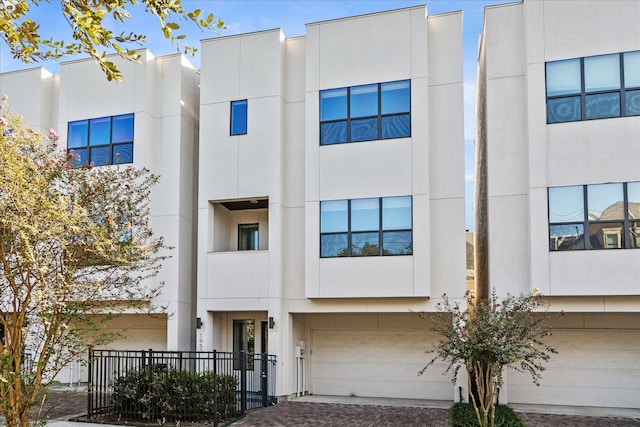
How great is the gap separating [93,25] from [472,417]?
10.4 m

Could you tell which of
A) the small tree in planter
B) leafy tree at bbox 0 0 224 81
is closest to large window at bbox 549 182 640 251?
the small tree in planter

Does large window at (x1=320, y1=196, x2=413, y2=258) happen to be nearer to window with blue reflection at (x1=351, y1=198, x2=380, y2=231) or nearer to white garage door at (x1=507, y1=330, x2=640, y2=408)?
window with blue reflection at (x1=351, y1=198, x2=380, y2=231)

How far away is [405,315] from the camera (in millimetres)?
16656

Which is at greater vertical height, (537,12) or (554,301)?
(537,12)

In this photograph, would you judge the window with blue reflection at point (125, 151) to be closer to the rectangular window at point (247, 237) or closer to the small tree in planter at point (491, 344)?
the rectangular window at point (247, 237)

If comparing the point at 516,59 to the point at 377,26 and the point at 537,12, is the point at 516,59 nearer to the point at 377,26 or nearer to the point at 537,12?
the point at 537,12

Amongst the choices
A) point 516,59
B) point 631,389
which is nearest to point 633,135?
point 516,59

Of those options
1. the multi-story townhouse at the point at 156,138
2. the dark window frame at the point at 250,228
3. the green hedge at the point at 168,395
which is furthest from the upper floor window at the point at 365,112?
the green hedge at the point at 168,395

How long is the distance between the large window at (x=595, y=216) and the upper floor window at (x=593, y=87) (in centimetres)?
169

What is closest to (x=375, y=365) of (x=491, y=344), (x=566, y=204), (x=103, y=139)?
(x=566, y=204)

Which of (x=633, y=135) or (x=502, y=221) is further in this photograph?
(x=502, y=221)

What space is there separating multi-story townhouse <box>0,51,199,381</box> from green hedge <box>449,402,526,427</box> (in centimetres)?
768

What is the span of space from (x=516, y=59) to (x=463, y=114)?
1.82m

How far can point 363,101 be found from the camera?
16.0 metres
